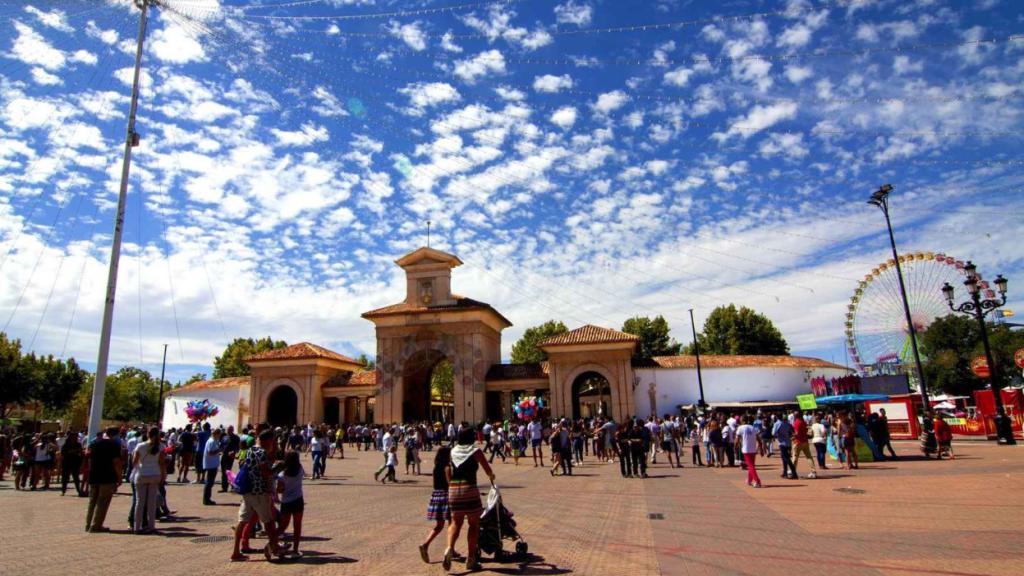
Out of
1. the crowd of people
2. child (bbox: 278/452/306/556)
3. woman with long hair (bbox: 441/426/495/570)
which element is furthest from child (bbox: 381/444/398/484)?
woman with long hair (bbox: 441/426/495/570)

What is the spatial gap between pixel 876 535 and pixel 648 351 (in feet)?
213

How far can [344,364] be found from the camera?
48594 mm

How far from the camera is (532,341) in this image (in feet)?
250

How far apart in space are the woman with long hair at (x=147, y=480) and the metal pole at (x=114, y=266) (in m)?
5.22

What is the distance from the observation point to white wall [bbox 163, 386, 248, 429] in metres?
46.6

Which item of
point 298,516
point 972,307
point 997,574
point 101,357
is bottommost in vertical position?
point 997,574

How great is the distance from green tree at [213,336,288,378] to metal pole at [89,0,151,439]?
66.2m

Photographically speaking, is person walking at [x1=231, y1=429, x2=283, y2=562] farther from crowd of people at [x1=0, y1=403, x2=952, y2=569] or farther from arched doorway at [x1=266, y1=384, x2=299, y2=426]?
arched doorway at [x1=266, y1=384, x2=299, y2=426]

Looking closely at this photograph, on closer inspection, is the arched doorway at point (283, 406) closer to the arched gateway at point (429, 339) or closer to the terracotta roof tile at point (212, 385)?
the terracotta roof tile at point (212, 385)

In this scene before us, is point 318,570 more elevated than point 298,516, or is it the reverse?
point 298,516

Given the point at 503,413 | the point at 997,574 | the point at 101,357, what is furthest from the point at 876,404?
the point at 101,357

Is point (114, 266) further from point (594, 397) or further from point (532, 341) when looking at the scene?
point (532, 341)

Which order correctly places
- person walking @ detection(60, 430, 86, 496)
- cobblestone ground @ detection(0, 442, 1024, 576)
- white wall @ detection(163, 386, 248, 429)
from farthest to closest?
white wall @ detection(163, 386, 248, 429) → person walking @ detection(60, 430, 86, 496) → cobblestone ground @ detection(0, 442, 1024, 576)

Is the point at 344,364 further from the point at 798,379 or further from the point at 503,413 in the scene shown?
the point at 798,379
